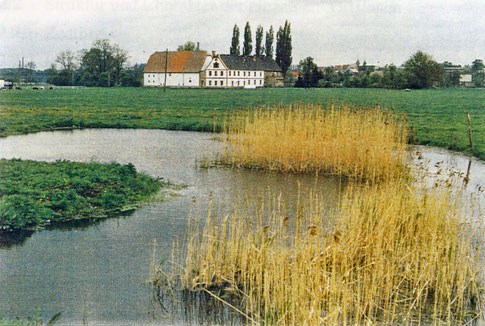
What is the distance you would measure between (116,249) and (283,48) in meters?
132

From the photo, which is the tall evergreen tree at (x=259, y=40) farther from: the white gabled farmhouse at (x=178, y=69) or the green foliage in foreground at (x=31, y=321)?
the green foliage in foreground at (x=31, y=321)

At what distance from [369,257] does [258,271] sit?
5.17 feet

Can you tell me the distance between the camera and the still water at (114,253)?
702cm

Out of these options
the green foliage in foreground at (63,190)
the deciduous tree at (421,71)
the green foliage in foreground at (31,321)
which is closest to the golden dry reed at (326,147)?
the green foliage in foreground at (63,190)

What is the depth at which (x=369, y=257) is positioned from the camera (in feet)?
25.2

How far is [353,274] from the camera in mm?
8047

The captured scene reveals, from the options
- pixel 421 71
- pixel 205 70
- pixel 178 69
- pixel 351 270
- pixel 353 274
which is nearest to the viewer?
pixel 351 270

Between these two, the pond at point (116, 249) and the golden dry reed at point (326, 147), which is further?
the golden dry reed at point (326, 147)

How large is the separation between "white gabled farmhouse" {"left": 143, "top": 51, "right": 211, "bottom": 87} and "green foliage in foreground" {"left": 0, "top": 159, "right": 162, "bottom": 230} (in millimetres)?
111940

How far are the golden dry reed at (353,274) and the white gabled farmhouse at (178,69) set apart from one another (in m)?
119

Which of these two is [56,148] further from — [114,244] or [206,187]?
[114,244]

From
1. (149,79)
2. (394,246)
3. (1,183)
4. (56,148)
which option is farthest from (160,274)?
(149,79)

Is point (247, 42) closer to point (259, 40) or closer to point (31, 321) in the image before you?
point (259, 40)

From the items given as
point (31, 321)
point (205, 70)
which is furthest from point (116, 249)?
point (205, 70)
